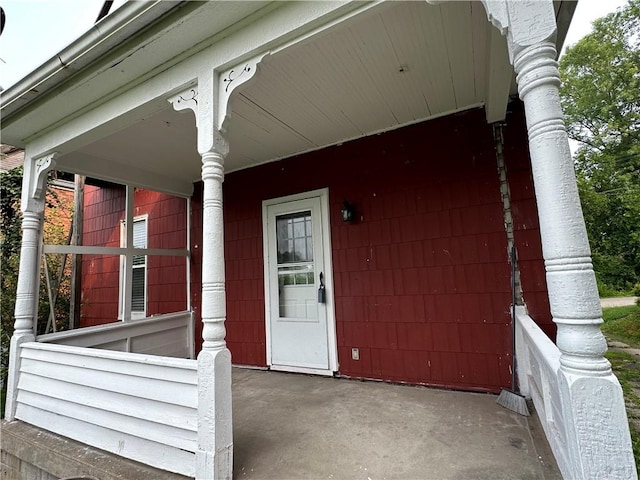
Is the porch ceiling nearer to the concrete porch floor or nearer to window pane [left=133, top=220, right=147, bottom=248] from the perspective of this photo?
window pane [left=133, top=220, right=147, bottom=248]

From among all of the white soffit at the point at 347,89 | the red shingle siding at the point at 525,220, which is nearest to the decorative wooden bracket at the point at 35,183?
the white soffit at the point at 347,89

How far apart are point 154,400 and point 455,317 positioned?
249 centimetres

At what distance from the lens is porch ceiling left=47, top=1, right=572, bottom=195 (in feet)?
6.38

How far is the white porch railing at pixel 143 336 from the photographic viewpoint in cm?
341

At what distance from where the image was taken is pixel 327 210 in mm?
3623

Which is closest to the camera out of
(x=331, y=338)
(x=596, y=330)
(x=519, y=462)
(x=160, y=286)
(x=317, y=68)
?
(x=596, y=330)

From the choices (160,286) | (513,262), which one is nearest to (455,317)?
(513,262)

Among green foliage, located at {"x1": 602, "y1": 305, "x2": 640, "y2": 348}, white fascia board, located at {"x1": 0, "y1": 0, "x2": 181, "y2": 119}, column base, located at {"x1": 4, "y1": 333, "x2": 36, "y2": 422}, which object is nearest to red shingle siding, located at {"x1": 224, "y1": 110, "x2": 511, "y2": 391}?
white fascia board, located at {"x1": 0, "y1": 0, "x2": 181, "y2": 119}

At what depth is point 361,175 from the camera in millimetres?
3451

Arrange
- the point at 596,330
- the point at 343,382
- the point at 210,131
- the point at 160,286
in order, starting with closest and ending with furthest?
the point at 596,330, the point at 210,131, the point at 343,382, the point at 160,286

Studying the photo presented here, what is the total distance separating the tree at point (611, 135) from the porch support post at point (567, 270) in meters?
11.1

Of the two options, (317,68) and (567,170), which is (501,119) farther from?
(567,170)

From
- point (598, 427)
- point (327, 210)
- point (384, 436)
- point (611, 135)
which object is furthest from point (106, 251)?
point (611, 135)

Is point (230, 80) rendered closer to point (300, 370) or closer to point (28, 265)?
point (28, 265)
